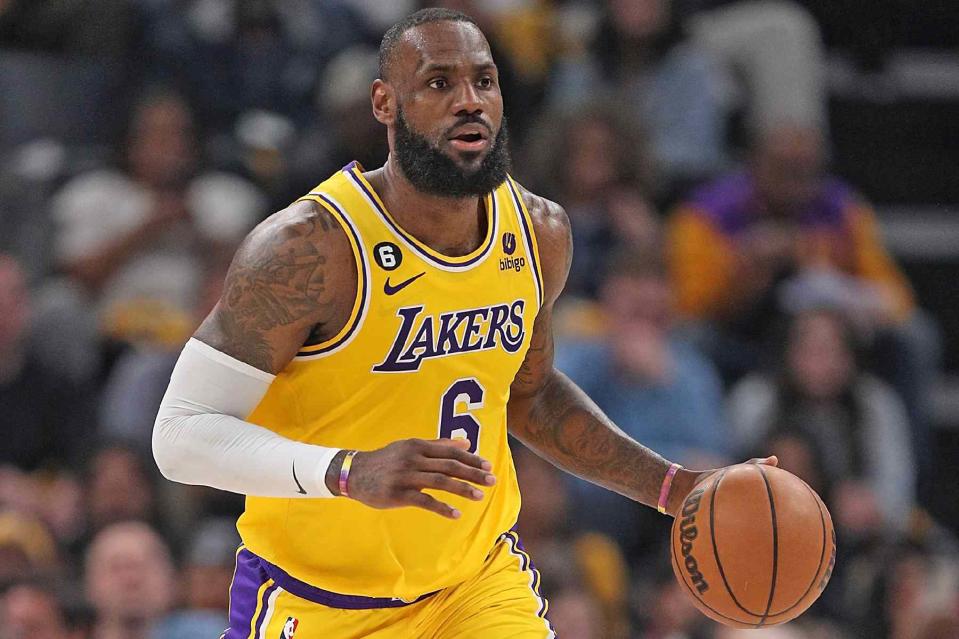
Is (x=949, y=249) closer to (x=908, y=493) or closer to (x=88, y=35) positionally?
(x=908, y=493)

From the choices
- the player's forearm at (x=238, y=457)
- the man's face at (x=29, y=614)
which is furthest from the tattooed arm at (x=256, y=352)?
the man's face at (x=29, y=614)

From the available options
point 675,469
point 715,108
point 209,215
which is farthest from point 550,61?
point 675,469

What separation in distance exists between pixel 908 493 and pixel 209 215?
4.30 metres

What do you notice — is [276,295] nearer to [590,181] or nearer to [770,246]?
[590,181]

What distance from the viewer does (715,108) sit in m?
10.2

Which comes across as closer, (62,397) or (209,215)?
(62,397)

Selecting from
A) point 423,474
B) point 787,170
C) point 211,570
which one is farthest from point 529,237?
point 787,170

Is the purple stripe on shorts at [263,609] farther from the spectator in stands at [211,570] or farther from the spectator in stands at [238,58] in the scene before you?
the spectator in stands at [238,58]

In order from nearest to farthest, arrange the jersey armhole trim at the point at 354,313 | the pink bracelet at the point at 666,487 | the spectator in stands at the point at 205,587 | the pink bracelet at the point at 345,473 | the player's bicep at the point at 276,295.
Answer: the pink bracelet at the point at 345,473
the player's bicep at the point at 276,295
the jersey armhole trim at the point at 354,313
the pink bracelet at the point at 666,487
the spectator in stands at the point at 205,587

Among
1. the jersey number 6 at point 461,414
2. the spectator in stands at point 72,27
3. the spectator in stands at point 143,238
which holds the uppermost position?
the jersey number 6 at point 461,414

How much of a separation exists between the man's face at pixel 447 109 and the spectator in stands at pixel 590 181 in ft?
14.4

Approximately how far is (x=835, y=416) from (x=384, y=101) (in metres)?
4.69

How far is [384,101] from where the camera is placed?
4.71 metres

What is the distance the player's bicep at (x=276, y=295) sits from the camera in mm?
4309
